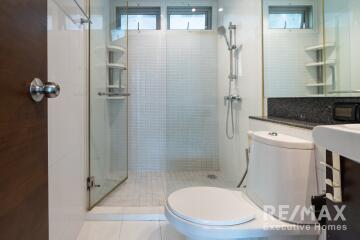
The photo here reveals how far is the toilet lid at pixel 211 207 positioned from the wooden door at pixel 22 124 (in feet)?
2.21

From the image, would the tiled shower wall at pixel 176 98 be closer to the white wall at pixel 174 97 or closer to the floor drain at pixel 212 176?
the white wall at pixel 174 97

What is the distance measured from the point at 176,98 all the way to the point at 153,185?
3.61ft

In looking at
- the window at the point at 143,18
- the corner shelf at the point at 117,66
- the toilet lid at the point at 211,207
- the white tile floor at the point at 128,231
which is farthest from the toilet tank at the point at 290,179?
the window at the point at 143,18

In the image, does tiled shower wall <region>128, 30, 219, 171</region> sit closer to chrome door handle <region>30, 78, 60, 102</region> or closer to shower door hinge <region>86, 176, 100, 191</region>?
shower door hinge <region>86, 176, 100, 191</region>

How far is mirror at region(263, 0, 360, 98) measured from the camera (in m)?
1.22

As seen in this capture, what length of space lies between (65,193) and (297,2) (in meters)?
1.96

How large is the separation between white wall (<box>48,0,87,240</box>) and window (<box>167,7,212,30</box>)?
1.48 m

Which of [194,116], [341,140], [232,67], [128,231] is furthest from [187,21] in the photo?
[341,140]

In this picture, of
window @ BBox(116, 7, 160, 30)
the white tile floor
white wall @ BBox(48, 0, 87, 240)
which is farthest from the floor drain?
window @ BBox(116, 7, 160, 30)

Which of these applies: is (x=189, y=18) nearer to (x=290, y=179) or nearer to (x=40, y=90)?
(x=290, y=179)

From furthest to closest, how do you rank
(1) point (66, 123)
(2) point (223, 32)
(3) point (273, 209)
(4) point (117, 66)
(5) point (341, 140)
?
Answer: (2) point (223, 32) < (4) point (117, 66) < (1) point (66, 123) < (3) point (273, 209) < (5) point (341, 140)

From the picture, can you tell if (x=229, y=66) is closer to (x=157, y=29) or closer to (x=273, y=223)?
(x=157, y=29)

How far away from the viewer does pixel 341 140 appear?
0.52m

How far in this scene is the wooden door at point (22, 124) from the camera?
0.47m
